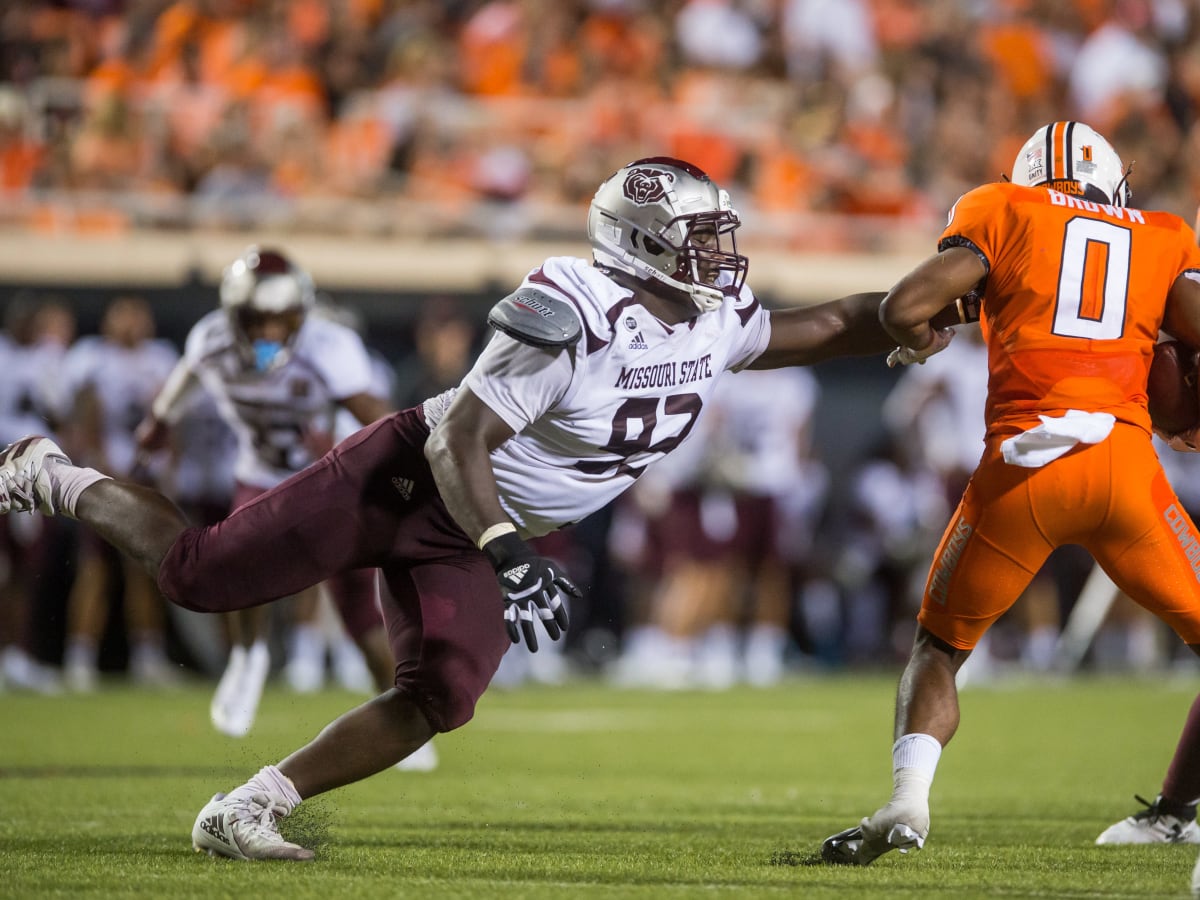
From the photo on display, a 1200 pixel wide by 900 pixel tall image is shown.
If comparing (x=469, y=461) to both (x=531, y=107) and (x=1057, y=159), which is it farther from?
(x=531, y=107)

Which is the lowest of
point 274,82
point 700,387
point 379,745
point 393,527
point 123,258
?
point 379,745

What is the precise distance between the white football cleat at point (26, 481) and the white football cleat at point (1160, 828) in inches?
114

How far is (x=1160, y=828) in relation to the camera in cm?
450

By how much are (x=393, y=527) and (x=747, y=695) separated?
609 centimetres

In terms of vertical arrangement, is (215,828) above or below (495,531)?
below

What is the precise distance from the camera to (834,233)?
1197 cm

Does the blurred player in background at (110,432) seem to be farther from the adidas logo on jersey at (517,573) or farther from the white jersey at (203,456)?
the adidas logo on jersey at (517,573)

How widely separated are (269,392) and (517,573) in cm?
→ 333

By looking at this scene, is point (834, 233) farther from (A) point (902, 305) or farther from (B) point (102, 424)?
(A) point (902, 305)

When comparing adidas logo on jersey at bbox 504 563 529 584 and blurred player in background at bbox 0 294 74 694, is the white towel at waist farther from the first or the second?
blurred player in background at bbox 0 294 74 694

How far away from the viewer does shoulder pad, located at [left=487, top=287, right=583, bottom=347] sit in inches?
147

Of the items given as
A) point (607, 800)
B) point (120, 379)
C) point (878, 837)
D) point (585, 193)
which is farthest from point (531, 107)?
point (878, 837)

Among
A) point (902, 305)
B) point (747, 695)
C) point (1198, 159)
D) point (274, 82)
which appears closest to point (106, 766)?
point (902, 305)

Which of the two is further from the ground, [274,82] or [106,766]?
[274,82]
